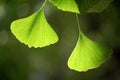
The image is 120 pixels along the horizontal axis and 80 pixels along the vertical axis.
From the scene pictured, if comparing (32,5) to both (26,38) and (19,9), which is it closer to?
(19,9)

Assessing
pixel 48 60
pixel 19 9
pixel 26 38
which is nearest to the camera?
pixel 26 38

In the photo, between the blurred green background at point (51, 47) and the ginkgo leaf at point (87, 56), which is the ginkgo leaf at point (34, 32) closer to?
the ginkgo leaf at point (87, 56)

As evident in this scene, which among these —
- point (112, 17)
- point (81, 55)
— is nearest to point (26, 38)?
point (81, 55)

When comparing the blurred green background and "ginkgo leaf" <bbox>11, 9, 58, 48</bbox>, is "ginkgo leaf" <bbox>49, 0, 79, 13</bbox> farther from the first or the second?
the blurred green background

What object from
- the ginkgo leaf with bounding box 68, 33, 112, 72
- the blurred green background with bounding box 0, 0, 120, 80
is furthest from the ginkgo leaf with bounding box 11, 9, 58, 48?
the blurred green background with bounding box 0, 0, 120, 80

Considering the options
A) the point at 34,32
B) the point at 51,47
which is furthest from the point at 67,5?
the point at 51,47
